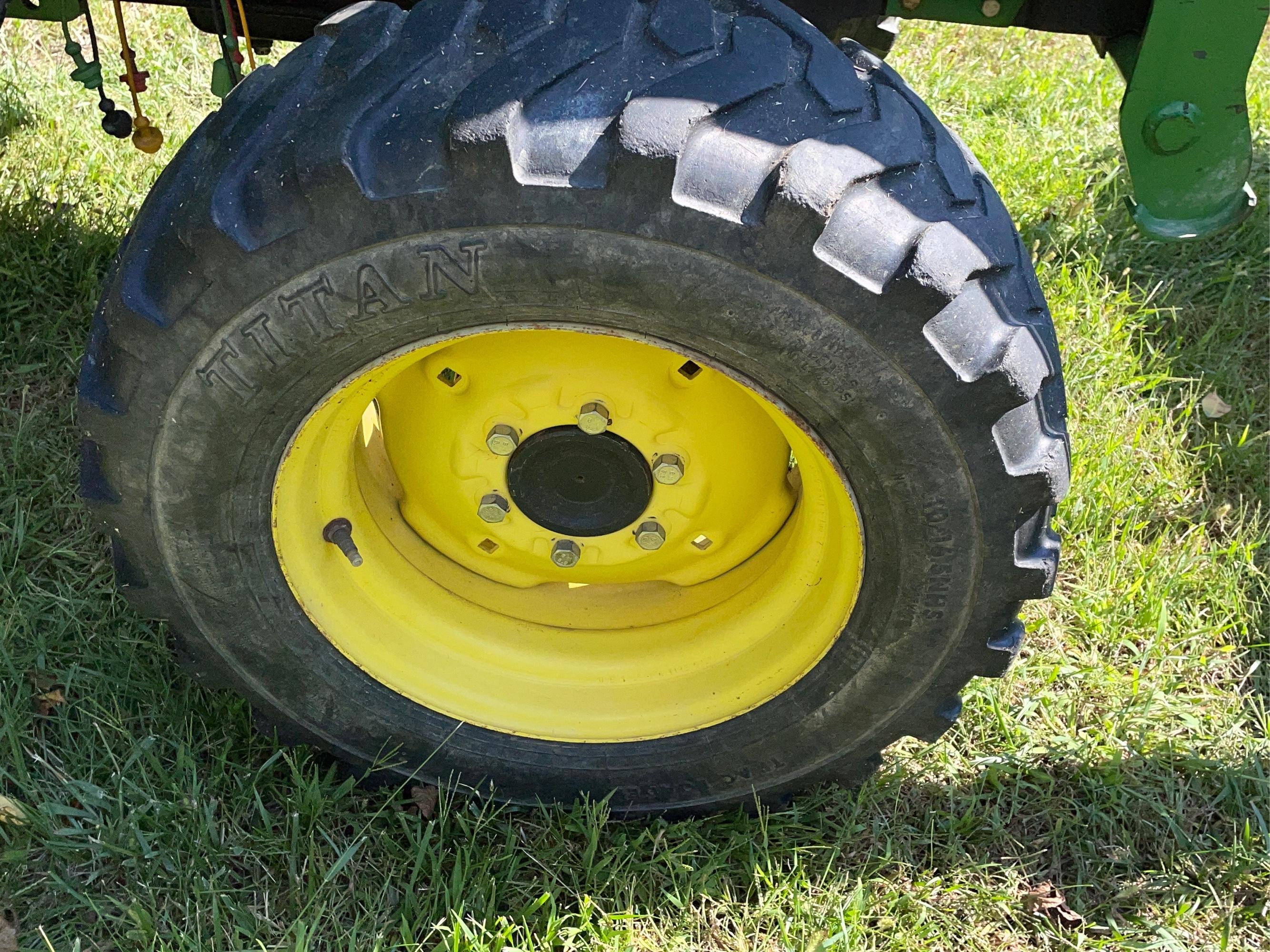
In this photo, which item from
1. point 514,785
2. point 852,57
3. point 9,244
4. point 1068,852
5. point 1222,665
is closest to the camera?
point 852,57

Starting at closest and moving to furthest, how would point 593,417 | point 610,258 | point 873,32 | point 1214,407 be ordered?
1. point 610,258
2. point 593,417
3. point 873,32
4. point 1214,407

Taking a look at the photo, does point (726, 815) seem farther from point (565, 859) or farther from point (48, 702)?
point (48, 702)

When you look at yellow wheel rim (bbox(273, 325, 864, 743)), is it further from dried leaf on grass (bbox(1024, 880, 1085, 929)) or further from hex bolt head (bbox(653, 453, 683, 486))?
dried leaf on grass (bbox(1024, 880, 1085, 929))

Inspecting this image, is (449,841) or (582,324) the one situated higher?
(582,324)

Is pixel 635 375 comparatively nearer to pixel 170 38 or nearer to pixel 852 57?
pixel 852 57

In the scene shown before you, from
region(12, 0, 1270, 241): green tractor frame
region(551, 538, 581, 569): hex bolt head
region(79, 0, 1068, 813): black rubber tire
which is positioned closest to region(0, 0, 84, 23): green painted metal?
region(12, 0, 1270, 241): green tractor frame

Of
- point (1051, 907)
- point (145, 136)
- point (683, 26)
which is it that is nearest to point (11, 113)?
point (145, 136)

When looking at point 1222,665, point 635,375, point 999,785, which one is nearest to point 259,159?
point 635,375

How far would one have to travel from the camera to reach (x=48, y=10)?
94.0 inches

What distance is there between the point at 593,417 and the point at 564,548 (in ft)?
0.98

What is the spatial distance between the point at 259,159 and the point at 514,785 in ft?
3.86

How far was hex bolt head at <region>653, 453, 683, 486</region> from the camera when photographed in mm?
1898

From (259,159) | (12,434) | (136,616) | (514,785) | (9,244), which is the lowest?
(514,785)

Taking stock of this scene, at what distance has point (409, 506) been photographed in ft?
6.89
